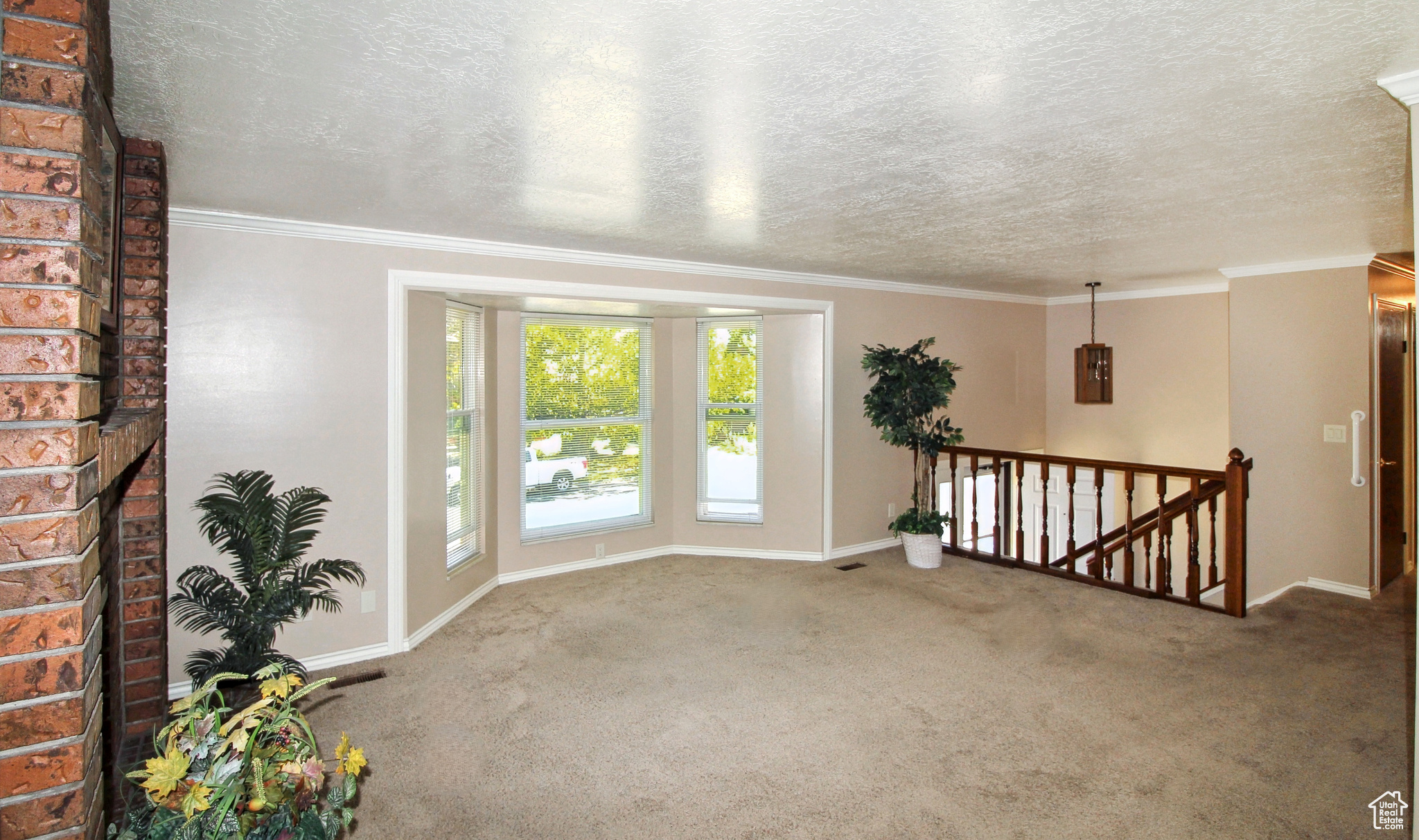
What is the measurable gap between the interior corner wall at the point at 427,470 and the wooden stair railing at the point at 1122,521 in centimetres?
376

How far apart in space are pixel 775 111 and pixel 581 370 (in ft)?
11.7

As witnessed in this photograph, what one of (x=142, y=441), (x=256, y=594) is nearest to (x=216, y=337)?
(x=256, y=594)

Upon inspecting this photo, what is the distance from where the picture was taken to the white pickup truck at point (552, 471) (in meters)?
5.18

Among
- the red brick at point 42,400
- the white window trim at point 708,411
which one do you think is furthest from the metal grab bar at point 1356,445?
the red brick at point 42,400

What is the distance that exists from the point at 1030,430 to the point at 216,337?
22.0 feet

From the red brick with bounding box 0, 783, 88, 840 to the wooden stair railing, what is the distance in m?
4.68

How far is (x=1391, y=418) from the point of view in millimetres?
4812

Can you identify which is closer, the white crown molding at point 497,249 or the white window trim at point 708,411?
the white crown molding at point 497,249

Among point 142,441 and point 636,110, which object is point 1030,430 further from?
point 142,441

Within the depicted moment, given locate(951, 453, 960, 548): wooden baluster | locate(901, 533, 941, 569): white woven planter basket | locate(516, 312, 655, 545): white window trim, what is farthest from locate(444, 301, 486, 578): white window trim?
locate(951, 453, 960, 548): wooden baluster

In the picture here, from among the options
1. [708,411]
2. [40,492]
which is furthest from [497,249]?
[40,492]

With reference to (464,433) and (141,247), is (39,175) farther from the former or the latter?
(464,433)

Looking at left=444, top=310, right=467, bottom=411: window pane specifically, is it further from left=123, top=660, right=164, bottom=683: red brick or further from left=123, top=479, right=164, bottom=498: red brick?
left=123, top=660, right=164, bottom=683: red brick

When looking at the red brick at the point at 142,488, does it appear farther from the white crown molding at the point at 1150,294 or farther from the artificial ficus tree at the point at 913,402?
the white crown molding at the point at 1150,294
